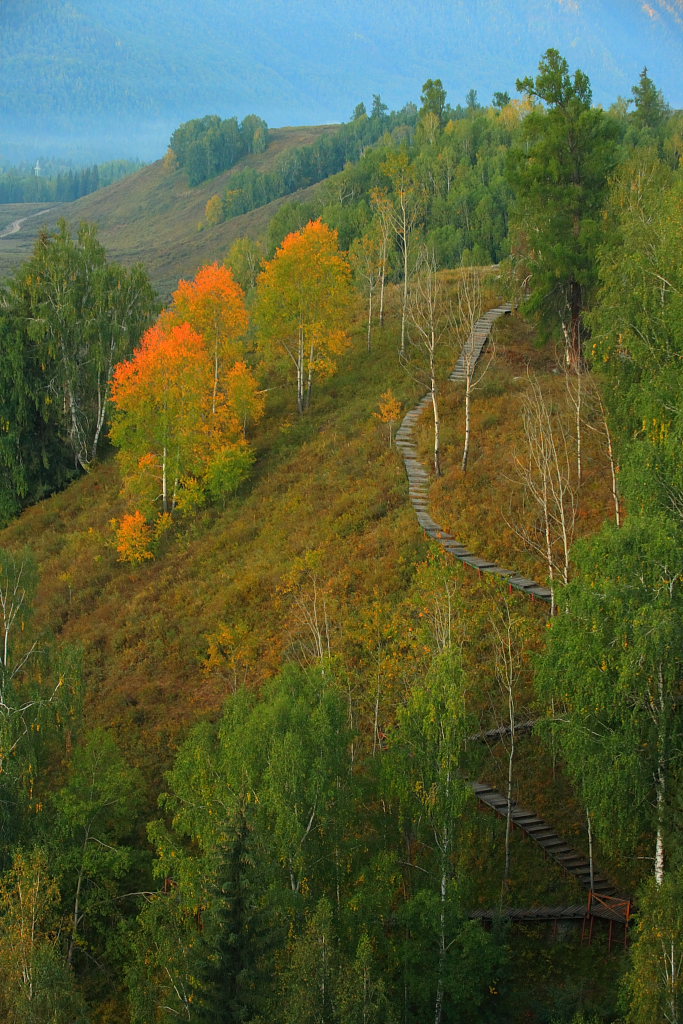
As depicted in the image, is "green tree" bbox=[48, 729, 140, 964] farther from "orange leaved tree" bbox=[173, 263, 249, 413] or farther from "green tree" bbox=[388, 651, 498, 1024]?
"orange leaved tree" bbox=[173, 263, 249, 413]

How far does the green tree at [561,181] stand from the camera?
1897 inches

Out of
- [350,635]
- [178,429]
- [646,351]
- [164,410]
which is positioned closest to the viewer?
[646,351]

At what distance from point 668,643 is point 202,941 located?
38.7 ft

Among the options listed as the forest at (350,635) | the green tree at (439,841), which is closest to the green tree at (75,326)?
the forest at (350,635)

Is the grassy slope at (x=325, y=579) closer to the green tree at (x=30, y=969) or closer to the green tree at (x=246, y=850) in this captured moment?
the green tree at (x=246, y=850)

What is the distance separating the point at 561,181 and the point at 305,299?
49.3ft

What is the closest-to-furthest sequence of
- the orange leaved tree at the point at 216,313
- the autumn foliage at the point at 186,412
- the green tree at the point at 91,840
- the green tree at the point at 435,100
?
the green tree at the point at 91,840, the autumn foliage at the point at 186,412, the orange leaved tree at the point at 216,313, the green tree at the point at 435,100

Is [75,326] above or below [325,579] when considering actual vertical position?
above

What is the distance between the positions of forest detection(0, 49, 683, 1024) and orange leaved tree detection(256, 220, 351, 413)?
0.19 meters

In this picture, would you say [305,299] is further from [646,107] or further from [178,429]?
[646,107]

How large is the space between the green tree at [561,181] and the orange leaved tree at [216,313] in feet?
53.9

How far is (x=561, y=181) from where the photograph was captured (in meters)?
49.1

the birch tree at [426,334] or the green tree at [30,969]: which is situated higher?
the birch tree at [426,334]

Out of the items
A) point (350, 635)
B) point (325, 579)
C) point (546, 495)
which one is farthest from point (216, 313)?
point (546, 495)
